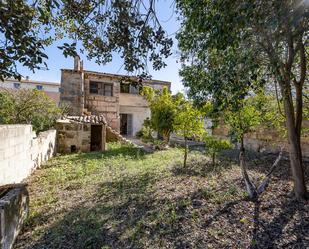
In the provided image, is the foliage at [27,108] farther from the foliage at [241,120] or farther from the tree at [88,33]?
the foliage at [241,120]

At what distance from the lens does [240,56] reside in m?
2.79

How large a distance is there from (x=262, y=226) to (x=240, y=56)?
2.68 meters

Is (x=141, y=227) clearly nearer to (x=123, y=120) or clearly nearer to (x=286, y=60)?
(x=286, y=60)

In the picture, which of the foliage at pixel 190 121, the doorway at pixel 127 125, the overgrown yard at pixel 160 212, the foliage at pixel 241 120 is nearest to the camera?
the overgrown yard at pixel 160 212

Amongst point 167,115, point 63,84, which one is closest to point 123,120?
point 63,84

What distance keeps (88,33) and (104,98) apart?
13.2m

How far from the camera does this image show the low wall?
4652 millimetres

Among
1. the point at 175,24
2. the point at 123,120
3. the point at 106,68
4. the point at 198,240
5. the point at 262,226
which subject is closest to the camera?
the point at 198,240

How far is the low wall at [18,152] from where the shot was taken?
4652mm

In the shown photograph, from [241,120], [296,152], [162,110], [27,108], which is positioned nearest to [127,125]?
[162,110]

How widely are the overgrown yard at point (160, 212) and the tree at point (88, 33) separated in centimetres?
257

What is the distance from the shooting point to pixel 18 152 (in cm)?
554

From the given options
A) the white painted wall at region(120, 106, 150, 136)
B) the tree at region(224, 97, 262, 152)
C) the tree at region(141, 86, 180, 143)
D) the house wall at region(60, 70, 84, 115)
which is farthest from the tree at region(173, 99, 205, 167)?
the white painted wall at region(120, 106, 150, 136)

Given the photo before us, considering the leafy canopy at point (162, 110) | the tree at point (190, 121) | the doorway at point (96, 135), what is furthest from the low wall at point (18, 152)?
the leafy canopy at point (162, 110)
